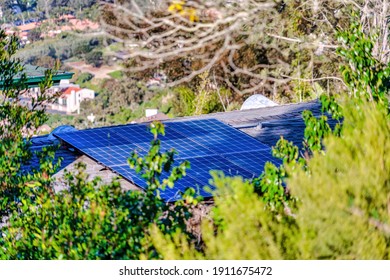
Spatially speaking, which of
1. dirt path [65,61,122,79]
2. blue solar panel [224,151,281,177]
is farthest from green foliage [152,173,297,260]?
dirt path [65,61,122,79]

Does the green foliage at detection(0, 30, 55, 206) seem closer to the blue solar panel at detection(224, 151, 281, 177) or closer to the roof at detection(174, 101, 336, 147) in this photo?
the blue solar panel at detection(224, 151, 281, 177)

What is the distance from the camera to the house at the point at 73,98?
1644 inches

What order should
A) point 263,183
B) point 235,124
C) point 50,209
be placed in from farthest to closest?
point 235,124, point 263,183, point 50,209

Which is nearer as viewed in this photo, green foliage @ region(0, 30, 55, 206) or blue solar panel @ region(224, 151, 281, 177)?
green foliage @ region(0, 30, 55, 206)

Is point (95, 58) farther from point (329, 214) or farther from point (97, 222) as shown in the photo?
point (329, 214)

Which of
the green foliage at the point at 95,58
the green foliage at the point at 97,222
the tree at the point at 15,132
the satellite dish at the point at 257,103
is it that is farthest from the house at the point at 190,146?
the green foliage at the point at 95,58

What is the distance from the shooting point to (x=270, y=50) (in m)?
31.4

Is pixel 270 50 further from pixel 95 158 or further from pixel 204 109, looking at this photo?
pixel 95 158

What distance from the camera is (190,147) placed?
40.6 feet

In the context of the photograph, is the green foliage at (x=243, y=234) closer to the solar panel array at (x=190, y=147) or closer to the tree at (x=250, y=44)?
the solar panel array at (x=190, y=147)

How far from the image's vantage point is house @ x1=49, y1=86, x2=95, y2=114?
4175 centimetres

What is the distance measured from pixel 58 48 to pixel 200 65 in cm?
1470

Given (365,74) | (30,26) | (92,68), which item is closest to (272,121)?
(365,74)
